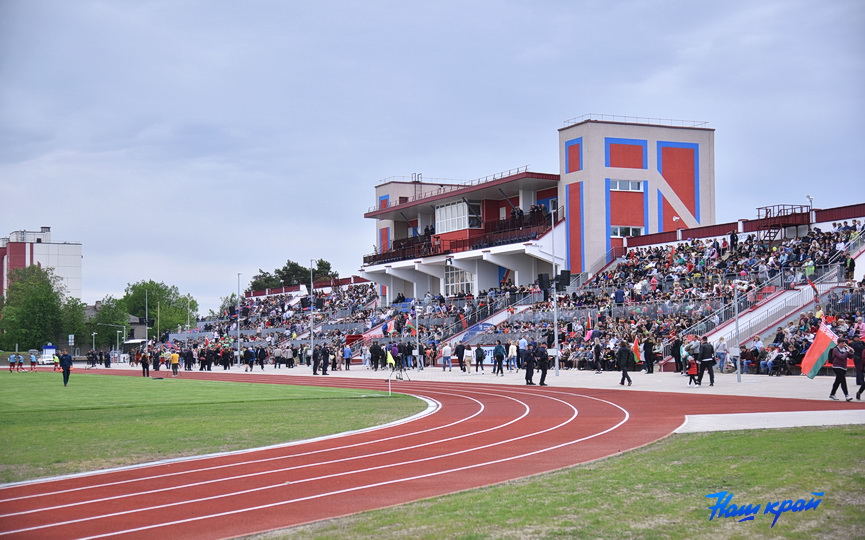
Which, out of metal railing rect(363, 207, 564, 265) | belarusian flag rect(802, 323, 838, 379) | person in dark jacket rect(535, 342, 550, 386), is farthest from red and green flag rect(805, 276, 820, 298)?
metal railing rect(363, 207, 564, 265)

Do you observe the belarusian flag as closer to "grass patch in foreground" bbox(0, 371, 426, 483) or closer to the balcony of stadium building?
"grass patch in foreground" bbox(0, 371, 426, 483)

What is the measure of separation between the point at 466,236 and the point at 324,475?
5457 centimetres

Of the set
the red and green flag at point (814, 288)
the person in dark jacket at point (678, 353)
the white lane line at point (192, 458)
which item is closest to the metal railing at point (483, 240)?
the person in dark jacket at point (678, 353)

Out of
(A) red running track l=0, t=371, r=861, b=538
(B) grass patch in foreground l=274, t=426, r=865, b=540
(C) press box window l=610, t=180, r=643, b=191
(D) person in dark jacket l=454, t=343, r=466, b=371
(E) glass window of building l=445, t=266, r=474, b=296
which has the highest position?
(C) press box window l=610, t=180, r=643, b=191

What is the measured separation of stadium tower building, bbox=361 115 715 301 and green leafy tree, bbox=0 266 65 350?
66.5m

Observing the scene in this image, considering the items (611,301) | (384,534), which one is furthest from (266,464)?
(611,301)

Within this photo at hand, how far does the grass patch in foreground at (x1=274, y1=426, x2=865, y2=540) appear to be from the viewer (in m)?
8.72

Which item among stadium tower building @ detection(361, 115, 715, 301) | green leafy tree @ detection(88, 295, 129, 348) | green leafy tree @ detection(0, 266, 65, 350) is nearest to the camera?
stadium tower building @ detection(361, 115, 715, 301)

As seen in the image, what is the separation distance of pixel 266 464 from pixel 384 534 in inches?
212

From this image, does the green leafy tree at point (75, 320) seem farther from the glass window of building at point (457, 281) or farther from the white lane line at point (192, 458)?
the white lane line at point (192, 458)

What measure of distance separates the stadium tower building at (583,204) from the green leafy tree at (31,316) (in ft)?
218

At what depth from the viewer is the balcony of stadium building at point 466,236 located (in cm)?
6028

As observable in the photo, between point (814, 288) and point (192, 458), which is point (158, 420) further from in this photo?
point (814, 288)

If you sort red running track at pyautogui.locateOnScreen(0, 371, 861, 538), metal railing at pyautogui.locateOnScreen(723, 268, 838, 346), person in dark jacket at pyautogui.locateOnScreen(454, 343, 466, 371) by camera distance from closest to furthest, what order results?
red running track at pyautogui.locateOnScreen(0, 371, 861, 538) < metal railing at pyautogui.locateOnScreen(723, 268, 838, 346) < person in dark jacket at pyautogui.locateOnScreen(454, 343, 466, 371)
